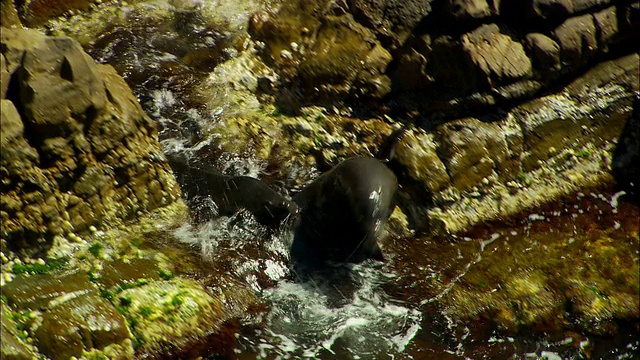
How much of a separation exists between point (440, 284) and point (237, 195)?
2.13 metres

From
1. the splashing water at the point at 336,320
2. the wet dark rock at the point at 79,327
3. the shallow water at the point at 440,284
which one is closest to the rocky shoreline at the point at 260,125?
the wet dark rock at the point at 79,327

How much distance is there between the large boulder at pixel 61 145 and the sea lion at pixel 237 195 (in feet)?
1.72

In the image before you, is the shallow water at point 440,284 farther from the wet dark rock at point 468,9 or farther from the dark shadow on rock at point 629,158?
the wet dark rock at point 468,9

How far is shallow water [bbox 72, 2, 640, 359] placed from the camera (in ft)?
16.2

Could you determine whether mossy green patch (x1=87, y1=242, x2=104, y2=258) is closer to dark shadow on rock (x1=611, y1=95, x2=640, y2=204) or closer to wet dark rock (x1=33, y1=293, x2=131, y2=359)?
wet dark rock (x1=33, y1=293, x2=131, y2=359)

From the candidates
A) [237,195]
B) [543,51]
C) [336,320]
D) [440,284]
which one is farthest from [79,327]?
[543,51]

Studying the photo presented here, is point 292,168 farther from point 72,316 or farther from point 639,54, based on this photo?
point 639,54

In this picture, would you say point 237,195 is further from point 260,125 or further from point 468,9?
point 468,9

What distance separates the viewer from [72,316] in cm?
429

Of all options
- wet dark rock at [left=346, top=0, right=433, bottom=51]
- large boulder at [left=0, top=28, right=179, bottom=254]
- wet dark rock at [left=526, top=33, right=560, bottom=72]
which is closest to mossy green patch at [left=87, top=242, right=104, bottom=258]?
large boulder at [left=0, top=28, right=179, bottom=254]

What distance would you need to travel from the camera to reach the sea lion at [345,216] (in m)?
5.48

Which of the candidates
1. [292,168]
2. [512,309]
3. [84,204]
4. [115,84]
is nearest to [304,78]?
[292,168]

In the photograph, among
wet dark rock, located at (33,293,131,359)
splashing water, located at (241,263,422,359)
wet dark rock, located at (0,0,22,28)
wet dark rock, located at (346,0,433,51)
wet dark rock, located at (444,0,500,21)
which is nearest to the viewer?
wet dark rock, located at (33,293,131,359)

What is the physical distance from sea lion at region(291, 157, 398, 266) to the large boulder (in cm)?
159
